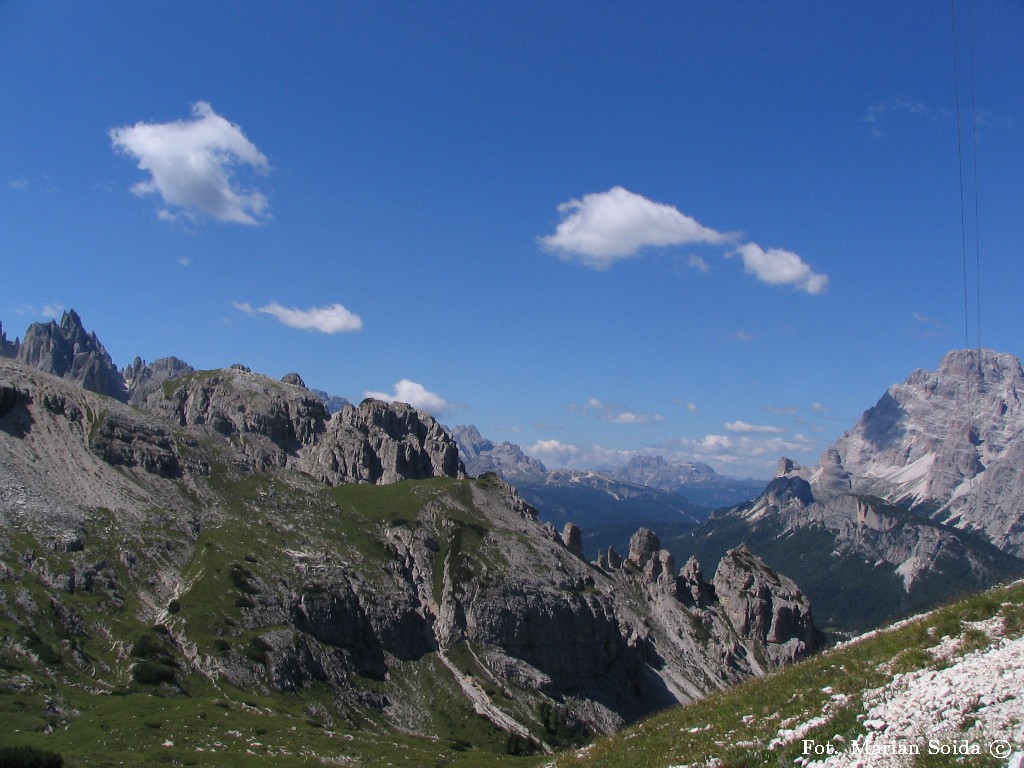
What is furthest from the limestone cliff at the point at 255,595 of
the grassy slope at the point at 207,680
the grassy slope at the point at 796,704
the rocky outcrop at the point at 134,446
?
the grassy slope at the point at 796,704

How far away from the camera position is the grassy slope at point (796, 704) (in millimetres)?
22672

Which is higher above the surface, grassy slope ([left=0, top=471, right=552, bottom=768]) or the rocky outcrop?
the rocky outcrop

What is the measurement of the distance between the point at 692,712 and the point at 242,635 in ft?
386

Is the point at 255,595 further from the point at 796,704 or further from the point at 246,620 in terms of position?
the point at 796,704

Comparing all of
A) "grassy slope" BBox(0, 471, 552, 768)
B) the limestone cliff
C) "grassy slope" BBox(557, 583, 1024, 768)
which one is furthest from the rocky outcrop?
"grassy slope" BBox(557, 583, 1024, 768)

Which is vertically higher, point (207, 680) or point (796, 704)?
point (796, 704)

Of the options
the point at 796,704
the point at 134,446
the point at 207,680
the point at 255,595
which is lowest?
the point at 207,680

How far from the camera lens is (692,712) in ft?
102

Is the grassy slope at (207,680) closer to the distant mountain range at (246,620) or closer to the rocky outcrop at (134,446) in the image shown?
the distant mountain range at (246,620)

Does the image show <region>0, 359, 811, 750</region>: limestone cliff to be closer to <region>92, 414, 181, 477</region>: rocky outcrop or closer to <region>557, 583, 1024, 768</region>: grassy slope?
<region>92, 414, 181, 477</region>: rocky outcrop

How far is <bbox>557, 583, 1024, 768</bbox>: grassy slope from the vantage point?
893 inches

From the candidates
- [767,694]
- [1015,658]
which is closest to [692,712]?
[767,694]

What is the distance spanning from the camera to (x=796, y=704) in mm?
25312

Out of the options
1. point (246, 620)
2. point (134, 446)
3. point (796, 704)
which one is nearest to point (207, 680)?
point (246, 620)
